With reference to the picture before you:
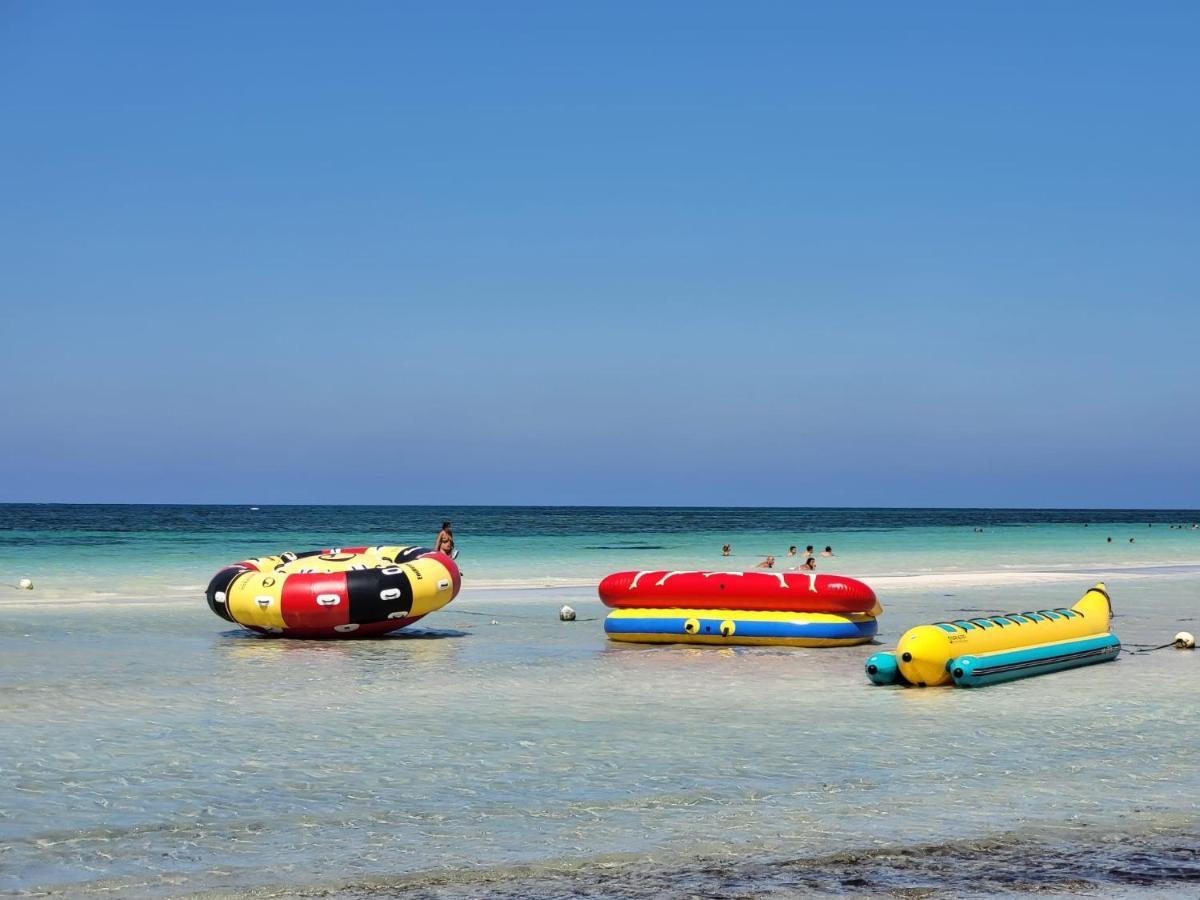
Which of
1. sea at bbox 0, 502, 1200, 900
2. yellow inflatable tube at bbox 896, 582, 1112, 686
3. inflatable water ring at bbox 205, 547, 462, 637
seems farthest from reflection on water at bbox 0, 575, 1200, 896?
inflatable water ring at bbox 205, 547, 462, 637

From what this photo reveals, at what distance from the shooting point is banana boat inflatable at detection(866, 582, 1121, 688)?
13680 millimetres

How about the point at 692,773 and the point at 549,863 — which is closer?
the point at 549,863

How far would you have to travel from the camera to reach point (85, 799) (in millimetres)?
8758

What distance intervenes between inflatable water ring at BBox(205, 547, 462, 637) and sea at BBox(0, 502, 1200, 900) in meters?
0.38

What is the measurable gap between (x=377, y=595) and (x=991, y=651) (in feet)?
27.1

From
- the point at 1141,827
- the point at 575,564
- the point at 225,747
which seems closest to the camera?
the point at 1141,827

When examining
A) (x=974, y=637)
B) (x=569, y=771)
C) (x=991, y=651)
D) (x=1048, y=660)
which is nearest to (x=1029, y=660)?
(x=1048, y=660)

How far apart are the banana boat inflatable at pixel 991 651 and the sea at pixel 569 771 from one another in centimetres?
25

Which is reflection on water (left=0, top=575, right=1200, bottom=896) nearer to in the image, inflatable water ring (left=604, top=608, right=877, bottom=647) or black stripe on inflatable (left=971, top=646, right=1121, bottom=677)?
black stripe on inflatable (left=971, top=646, right=1121, bottom=677)

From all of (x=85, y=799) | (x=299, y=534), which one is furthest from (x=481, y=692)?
(x=299, y=534)

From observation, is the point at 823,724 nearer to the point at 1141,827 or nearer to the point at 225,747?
the point at 1141,827

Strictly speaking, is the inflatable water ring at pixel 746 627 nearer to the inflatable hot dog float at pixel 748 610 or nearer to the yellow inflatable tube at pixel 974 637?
the inflatable hot dog float at pixel 748 610

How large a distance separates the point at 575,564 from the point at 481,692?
1328 inches

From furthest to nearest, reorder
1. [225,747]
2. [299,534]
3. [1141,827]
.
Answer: [299,534], [225,747], [1141,827]
